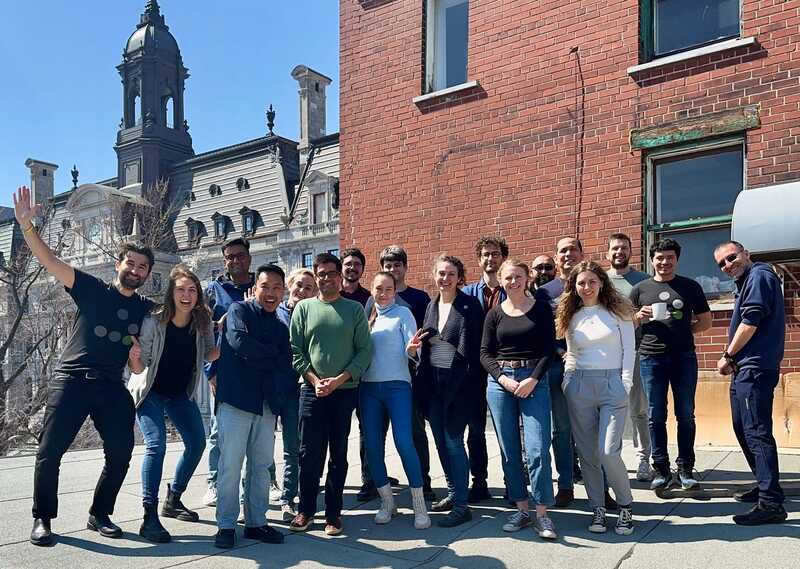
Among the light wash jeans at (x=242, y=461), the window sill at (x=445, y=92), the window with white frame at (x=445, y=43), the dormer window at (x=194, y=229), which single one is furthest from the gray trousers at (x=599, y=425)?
the dormer window at (x=194, y=229)

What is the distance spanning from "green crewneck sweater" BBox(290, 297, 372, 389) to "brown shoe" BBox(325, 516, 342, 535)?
2.94 ft

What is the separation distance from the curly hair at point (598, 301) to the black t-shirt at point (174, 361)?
2565 millimetres

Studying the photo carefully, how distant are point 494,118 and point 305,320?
4.74 metres

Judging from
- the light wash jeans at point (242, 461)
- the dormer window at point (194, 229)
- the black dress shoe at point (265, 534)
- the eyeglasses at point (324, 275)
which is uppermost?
the dormer window at point (194, 229)

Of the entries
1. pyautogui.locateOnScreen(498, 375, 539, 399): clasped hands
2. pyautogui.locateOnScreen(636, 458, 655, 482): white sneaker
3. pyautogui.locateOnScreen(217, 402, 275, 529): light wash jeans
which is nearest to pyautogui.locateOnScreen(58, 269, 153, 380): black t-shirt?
pyautogui.locateOnScreen(217, 402, 275, 529): light wash jeans

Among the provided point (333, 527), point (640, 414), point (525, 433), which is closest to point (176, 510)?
point (333, 527)

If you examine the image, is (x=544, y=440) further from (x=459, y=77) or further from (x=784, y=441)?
(x=459, y=77)

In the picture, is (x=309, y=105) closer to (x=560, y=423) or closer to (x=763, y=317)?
(x=560, y=423)

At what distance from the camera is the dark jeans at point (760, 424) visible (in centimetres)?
443

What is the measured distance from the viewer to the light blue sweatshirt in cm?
475

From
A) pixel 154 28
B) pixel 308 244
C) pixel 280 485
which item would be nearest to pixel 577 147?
pixel 280 485

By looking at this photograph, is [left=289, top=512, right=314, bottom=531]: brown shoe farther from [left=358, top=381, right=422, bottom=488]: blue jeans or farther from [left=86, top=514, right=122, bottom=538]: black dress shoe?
[left=86, top=514, right=122, bottom=538]: black dress shoe

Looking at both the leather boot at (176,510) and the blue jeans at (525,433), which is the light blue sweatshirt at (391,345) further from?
the leather boot at (176,510)

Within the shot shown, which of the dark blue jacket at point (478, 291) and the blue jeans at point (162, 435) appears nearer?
the blue jeans at point (162, 435)
